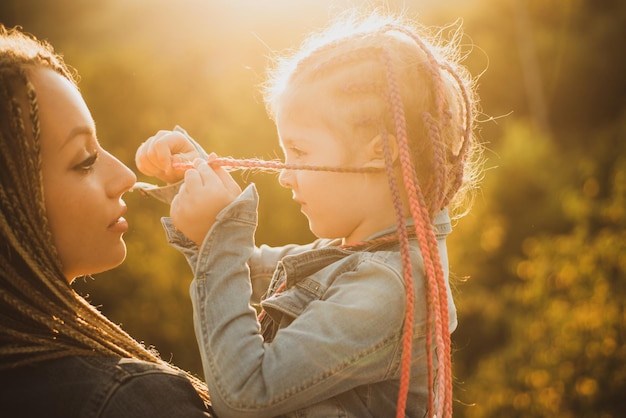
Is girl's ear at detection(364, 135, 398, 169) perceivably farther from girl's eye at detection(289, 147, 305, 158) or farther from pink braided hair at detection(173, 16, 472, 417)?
girl's eye at detection(289, 147, 305, 158)

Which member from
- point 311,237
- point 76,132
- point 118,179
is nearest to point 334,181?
point 118,179

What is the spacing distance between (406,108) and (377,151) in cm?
14

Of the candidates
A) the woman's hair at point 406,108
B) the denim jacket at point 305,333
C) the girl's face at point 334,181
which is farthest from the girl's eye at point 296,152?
the denim jacket at point 305,333

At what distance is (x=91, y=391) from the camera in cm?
131

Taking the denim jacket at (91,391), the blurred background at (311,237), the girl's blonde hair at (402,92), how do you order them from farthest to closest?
the blurred background at (311,237) < the girl's blonde hair at (402,92) < the denim jacket at (91,391)

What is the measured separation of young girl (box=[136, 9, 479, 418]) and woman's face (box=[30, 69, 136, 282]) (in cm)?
16

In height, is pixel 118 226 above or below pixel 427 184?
above

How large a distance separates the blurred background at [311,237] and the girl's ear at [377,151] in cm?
45

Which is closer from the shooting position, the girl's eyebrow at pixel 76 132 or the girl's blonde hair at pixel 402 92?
the girl's eyebrow at pixel 76 132

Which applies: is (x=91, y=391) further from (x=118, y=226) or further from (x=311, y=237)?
(x=311, y=237)

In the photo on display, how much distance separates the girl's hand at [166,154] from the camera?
1.83 meters

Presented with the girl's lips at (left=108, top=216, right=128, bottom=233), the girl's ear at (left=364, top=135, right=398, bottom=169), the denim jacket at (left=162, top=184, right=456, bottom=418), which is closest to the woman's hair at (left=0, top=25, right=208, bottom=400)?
the girl's lips at (left=108, top=216, right=128, bottom=233)

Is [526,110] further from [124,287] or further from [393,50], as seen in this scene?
[393,50]

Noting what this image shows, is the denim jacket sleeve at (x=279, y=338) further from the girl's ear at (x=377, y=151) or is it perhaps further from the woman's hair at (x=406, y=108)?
the girl's ear at (x=377, y=151)
